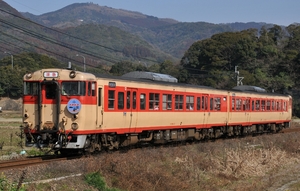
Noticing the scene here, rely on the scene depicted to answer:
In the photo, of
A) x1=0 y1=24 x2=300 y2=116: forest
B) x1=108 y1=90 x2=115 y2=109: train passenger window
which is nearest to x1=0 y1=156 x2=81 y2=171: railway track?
x1=108 y1=90 x2=115 y2=109: train passenger window

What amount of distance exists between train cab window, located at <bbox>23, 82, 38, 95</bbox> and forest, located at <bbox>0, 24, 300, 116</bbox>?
4712 cm

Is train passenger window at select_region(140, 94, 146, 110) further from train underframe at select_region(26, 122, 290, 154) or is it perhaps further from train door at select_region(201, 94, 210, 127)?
train door at select_region(201, 94, 210, 127)

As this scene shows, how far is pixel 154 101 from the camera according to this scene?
20641mm

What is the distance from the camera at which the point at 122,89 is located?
18266 millimetres

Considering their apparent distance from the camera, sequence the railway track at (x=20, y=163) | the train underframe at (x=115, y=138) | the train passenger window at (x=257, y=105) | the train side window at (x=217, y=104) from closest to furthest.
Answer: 1. the railway track at (x=20, y=163)
2. the train underframe at (x=115, y=138)
3. the train side window at (x=217, y=104)
4. the train passenger window at (x=257, y=105)

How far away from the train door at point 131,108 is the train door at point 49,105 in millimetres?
3268

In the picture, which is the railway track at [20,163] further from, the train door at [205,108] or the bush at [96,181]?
the train door at [205,108]

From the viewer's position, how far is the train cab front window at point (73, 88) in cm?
1620

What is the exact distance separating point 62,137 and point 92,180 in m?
3.81

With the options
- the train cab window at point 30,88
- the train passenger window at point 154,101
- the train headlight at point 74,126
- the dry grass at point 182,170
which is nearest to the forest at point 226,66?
the train passenger window at point 154,101

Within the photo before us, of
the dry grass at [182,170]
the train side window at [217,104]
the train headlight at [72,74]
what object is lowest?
the dry grass at [182,170]

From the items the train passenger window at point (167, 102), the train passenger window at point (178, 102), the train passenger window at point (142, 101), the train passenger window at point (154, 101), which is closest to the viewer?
the train passenger window at point (142, 101)

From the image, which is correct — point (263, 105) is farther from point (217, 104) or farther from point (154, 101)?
point (154, 101)

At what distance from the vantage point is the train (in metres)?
16.1
